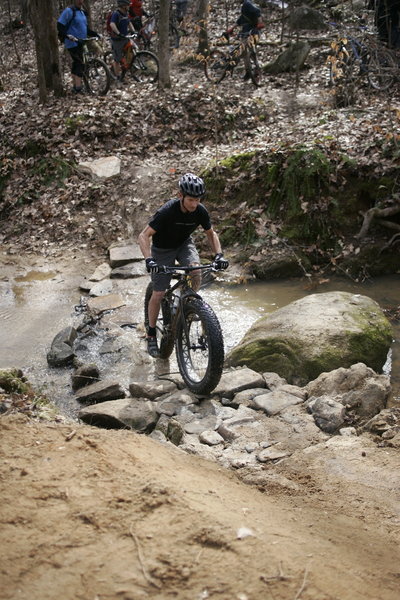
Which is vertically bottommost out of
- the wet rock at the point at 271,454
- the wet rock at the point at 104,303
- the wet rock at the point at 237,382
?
the wet rock at the point at 271,454

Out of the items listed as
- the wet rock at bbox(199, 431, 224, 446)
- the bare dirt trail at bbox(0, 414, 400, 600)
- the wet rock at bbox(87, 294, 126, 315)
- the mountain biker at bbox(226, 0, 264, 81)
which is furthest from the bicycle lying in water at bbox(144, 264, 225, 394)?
the mountain biker at bbox(226, 0, 264, 81)

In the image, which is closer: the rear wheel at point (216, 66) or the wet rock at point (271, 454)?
the wet rock at point (271, 454)

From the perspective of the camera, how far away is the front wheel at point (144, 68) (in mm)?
15664

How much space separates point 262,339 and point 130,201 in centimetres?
578

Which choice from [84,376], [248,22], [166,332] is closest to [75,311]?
[84,376]

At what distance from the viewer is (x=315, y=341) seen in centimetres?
643

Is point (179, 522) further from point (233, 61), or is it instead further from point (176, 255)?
point (233, 61)

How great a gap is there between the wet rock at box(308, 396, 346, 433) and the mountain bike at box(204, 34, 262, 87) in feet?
37.4

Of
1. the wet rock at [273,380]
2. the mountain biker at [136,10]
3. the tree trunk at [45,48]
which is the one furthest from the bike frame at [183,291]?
the mountain biker at [136,10]

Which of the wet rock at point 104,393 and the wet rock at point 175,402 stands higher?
the wet rock at point 104,393

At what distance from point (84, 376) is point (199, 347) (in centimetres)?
154

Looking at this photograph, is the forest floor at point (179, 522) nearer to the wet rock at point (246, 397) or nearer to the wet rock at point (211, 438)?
the wet rock at point (211, 438)

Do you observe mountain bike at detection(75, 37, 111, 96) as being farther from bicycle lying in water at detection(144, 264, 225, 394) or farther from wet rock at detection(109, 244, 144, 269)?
bicycle lying in water at detection(144, 264, 225, 394)

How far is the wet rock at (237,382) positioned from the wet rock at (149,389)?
60cm
